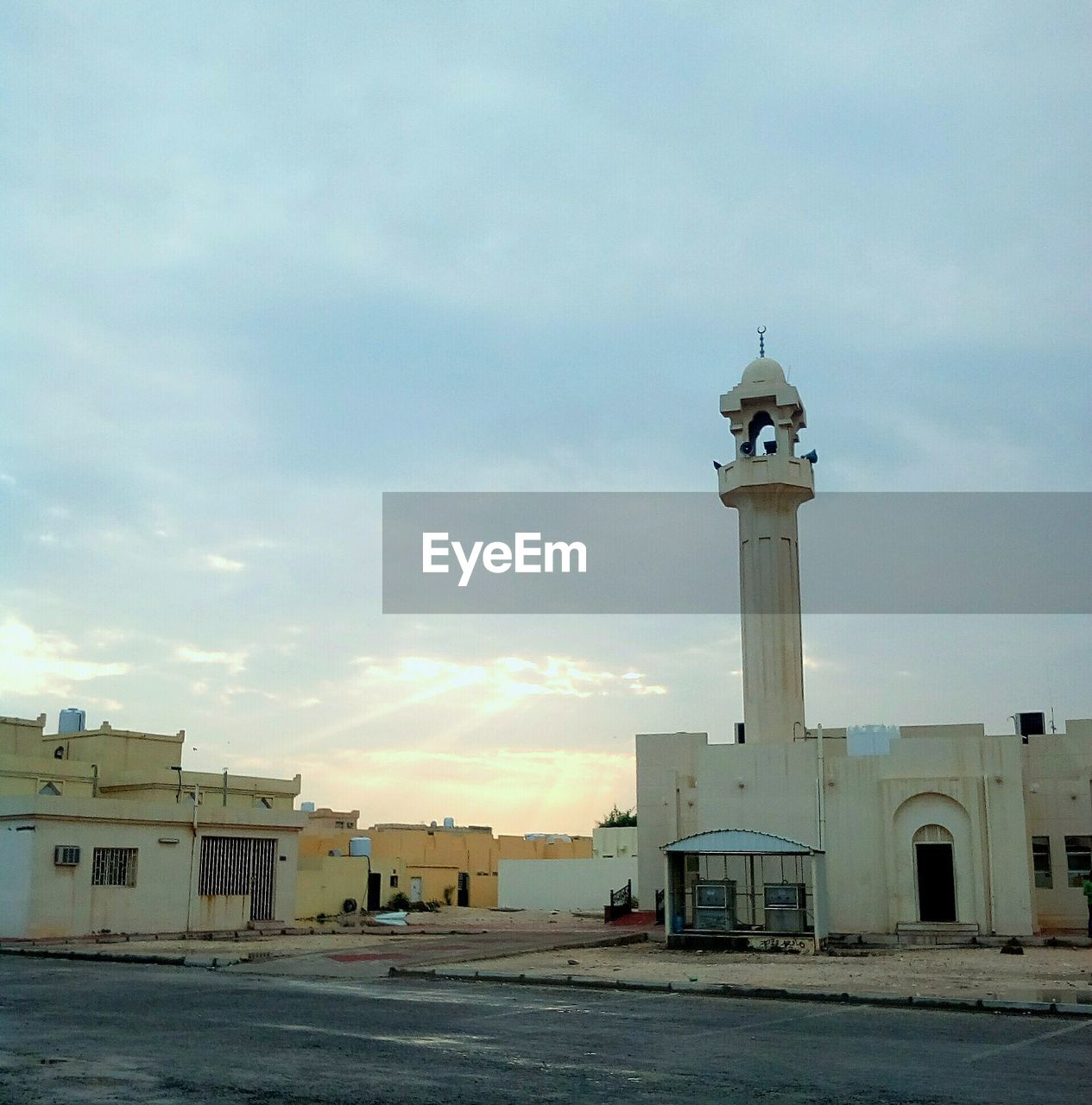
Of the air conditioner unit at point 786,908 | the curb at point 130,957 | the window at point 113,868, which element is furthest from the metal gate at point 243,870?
the air conditioner unit at point 786,908

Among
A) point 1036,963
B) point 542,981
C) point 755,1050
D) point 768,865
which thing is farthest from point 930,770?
point 755,1050

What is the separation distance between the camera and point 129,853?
3562 centimetres

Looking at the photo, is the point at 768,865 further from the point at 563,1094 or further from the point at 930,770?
the point at 563,1094

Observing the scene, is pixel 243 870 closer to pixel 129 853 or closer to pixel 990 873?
pixel 129 853

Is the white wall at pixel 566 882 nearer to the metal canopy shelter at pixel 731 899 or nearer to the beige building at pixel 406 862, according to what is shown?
the beige building at pixel 406 862

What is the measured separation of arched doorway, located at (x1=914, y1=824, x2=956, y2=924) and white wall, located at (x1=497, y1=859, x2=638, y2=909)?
2609cm

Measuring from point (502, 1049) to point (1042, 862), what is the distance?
30.7 metres

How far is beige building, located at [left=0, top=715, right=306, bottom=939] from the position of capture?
109 ft

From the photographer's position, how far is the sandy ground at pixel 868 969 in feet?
66.2

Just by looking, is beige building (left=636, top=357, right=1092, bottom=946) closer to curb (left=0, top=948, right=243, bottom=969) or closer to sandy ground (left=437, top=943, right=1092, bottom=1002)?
sandy ground (left=437, top=943, right=1092, bottom=1002)

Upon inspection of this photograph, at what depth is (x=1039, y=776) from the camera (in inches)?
1578

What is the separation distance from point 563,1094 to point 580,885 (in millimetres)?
51277

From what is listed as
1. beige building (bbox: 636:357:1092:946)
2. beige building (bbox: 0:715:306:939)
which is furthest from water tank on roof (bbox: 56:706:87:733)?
beige building (bbox: 636:357:1092:946)

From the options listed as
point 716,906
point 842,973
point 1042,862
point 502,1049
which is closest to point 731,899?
point 716,906
